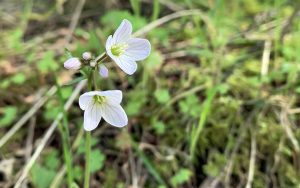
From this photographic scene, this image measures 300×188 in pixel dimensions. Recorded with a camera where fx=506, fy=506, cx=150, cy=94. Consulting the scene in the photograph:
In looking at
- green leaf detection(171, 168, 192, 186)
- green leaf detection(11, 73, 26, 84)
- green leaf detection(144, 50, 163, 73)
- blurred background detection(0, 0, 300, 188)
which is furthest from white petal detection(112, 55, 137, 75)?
green leaf detection(11, 73, 26, 84)

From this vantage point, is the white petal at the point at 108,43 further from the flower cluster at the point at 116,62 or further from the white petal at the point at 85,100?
the white petal at the point at 85,100

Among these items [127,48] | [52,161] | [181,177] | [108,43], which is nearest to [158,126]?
[181,177]

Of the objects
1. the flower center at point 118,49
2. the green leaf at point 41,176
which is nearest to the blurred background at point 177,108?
the green leaf at point 41,176

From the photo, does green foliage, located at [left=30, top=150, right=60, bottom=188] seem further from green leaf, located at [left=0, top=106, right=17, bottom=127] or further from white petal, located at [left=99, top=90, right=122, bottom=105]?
white petal, located at [left=99, top=90, right=122, bottom=105]

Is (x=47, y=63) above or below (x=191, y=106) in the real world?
above

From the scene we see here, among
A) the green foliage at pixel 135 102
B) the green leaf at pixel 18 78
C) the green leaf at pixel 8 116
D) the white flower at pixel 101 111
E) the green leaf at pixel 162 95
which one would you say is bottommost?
the green leaf at pixel 162 95

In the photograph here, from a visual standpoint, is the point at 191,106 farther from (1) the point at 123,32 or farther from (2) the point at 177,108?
(1) the point at 123,32

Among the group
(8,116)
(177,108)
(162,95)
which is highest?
(8,116)
